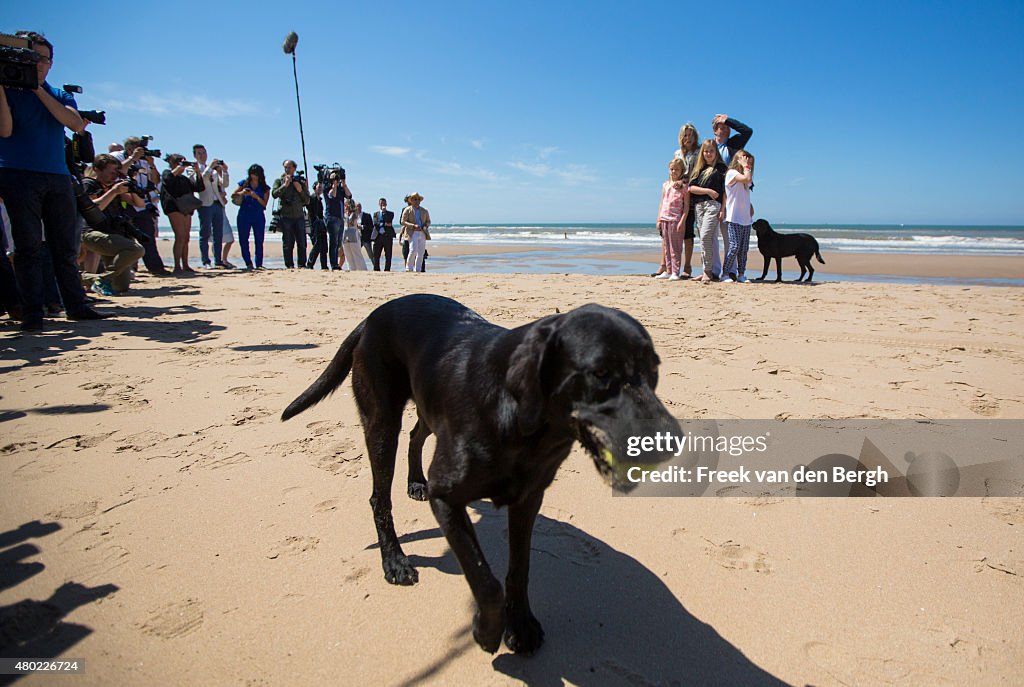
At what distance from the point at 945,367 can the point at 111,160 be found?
10.9m

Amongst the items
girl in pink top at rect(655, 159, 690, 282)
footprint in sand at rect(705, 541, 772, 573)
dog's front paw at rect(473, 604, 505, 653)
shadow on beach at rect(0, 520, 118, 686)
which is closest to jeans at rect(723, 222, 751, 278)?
girl in pink top at rect(655, 159, 690, 282)

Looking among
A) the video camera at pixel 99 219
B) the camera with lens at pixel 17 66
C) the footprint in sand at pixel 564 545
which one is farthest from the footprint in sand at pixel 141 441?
the video camera at pixel 99 219

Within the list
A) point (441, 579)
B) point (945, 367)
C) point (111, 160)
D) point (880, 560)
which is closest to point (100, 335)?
point (111, 160)

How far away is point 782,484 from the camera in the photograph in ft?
9.35

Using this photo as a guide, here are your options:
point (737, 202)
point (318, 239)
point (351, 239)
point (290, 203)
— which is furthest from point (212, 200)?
point (737, 202)

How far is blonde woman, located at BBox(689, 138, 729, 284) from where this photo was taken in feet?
31.8

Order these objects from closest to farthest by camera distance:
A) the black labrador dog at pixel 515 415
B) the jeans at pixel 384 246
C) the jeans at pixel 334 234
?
the black labrador dog at pixel 515 415 < the jeans at pixel 334 234 < the jeans at pixel 384 246

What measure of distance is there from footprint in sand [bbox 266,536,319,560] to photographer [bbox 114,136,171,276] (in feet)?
29.6

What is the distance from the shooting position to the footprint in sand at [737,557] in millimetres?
2238

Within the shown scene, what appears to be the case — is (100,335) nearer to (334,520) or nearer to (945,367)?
(334,520)

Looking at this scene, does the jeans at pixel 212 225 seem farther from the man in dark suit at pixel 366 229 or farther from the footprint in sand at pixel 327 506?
the footprint in sand at pixel 327 506

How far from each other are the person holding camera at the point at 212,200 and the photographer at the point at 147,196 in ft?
3.04

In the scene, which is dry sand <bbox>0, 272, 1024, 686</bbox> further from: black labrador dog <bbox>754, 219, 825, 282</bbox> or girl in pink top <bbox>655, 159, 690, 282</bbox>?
black labrador dog <bbox>754, 219, 825, 282</bbox>

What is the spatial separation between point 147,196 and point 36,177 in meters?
5.16
